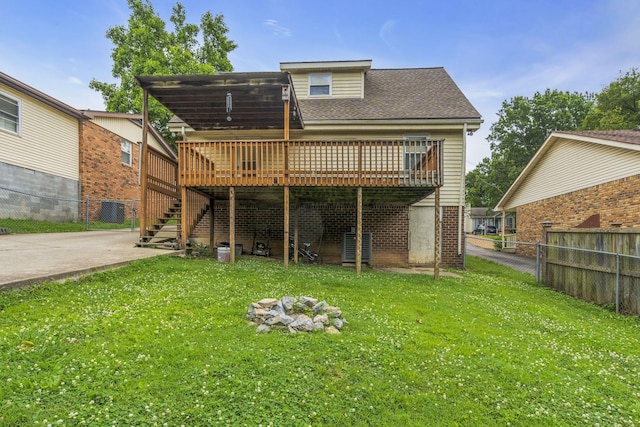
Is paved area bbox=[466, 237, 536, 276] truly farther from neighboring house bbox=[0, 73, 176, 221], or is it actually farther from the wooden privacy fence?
neighboring house bbox=[0, 73, 176, 221]

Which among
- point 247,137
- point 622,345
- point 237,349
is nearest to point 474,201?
point 247,137

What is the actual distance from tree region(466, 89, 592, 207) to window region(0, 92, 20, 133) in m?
37.0

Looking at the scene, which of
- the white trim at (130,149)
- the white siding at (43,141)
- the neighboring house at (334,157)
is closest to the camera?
the neighboring house at (334,157)

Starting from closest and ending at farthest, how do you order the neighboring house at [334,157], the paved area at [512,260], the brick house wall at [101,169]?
the neighboring house at [334,157] < the paved area at [512,260] < the brick house wall at [101,169]

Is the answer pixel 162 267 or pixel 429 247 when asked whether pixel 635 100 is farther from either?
pixel 162 267

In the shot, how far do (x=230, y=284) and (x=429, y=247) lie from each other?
7.40m

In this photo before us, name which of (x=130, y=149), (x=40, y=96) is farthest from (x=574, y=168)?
(x=130, y=149)

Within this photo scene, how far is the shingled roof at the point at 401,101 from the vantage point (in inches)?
412

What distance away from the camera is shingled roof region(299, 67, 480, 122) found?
1048 centimetres

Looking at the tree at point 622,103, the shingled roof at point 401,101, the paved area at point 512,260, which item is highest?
the tree at point 622,103

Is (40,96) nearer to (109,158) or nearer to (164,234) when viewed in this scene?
(109,158)

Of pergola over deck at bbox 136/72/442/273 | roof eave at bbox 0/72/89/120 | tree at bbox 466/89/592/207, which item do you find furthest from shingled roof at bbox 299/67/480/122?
tree at bbox 466/89/592/207

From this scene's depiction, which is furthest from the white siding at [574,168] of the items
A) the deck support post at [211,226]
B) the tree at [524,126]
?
the tree at [524,126]

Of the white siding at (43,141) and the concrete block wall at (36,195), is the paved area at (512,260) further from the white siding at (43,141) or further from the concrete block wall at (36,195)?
the white siding at (43,141)
